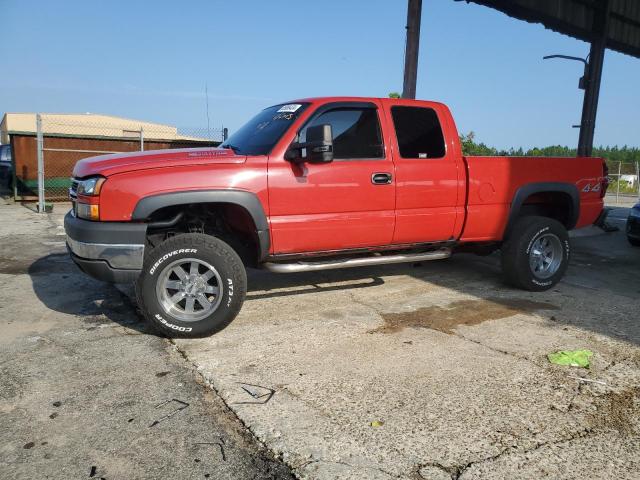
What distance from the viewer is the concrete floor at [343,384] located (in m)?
2.30

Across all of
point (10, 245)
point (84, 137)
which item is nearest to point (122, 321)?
point (10, 245)

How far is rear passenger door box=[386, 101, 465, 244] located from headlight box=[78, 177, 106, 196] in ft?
8.15

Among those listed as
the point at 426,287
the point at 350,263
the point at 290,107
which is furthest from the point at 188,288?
the point at 426,287

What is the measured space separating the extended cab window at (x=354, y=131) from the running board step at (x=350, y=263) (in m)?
0.92

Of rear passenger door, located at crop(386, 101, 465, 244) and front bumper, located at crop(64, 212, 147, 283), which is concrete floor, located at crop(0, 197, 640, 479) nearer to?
front bumper, located at crop(64, 212, 147, 283)

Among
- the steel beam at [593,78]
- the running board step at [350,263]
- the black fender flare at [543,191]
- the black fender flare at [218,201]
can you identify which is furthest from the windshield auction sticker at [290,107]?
the steel beam at [593,78]

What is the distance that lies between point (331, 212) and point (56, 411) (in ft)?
8.15

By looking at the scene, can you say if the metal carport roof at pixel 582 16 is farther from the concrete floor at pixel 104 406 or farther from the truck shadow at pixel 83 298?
the concrete floor at pixel 104 406

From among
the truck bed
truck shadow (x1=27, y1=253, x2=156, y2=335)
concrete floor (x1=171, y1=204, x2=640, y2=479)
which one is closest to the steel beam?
the truck bed

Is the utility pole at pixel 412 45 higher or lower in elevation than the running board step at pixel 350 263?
higher

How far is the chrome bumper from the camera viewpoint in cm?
355

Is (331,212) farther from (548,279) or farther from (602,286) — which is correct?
(602,286)

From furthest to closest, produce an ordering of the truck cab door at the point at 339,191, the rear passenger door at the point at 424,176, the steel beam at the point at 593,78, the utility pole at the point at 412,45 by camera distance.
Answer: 1. the steel beam at the point at 593,78
2. the utility pole at the point at 412,45
3. the rear passenger door at the point at 424,176
4. the truck cab door at the point at 339,191

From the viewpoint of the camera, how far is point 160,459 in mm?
2270
